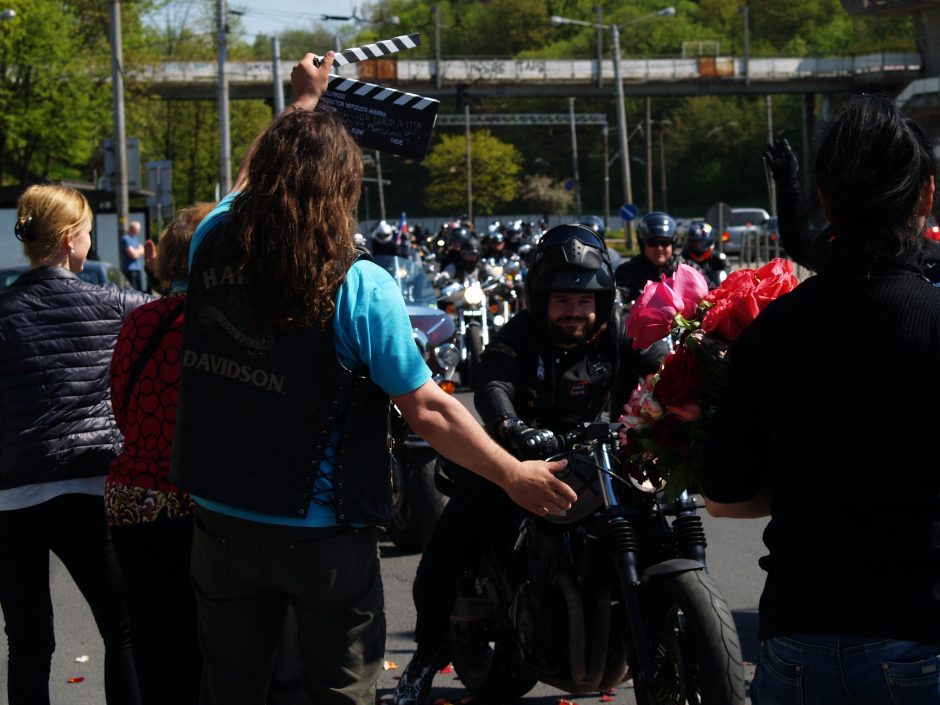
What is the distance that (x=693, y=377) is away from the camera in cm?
275

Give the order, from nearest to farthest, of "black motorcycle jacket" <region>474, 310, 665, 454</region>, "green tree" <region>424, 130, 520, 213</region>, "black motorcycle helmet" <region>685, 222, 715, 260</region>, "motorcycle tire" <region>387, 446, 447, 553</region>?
"black motorcycle jacket" <region>474, 310, 665, 454</region> < "motorcycle tire" <region>387, 446, 447, 553</region> < "black motorcycle helmet" <region>685, 222, 715, 260</region> < "green tree" <region>424, 130, 520, 213</region>

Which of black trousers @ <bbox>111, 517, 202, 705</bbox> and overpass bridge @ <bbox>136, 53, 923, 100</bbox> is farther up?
overpass bridge @ <bbox>136, 53, 923, 100</bbox>

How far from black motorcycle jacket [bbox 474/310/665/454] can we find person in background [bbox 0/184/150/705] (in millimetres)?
1294

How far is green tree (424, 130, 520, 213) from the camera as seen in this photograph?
321 feet

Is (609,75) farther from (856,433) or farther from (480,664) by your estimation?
(856,433)

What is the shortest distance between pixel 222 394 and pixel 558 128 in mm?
114070

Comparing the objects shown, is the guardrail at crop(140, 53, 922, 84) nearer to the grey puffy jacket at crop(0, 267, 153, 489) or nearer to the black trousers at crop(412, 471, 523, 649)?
the black trousers at crop(412, 471, 523, 649)

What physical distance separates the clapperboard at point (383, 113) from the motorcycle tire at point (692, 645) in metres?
1.52

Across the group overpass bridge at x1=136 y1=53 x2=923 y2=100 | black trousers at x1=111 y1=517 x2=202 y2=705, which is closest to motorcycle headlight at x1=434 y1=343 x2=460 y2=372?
black trousers at x1=111 y1=517 x2=202 y2=705

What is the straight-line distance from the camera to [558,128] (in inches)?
4535

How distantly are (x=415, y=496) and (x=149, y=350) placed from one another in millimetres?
4105

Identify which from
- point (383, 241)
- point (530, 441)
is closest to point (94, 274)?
point (383, 241)

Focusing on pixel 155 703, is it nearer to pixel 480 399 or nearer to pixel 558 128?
pixel 480 399

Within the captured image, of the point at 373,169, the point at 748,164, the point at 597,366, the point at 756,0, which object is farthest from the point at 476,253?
the point at 756,0
